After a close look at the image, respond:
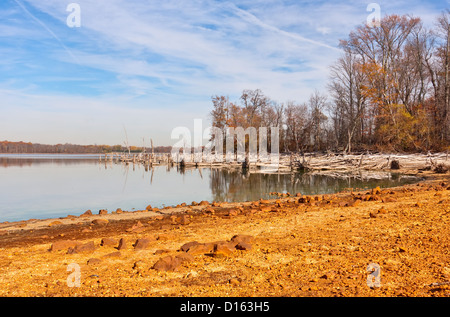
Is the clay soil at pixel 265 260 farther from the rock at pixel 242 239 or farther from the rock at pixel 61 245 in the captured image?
the rock at pixel 242 239

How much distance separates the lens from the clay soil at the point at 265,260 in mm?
3658

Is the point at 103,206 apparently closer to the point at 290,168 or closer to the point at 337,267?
the point at 337,267

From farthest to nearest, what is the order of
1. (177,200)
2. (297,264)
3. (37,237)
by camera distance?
(177,200) → (37,237) → (297,264)

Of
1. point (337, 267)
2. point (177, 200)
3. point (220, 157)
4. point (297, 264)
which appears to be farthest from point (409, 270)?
point (220, 157)

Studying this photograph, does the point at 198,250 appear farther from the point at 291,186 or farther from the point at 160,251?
the point at 291,186

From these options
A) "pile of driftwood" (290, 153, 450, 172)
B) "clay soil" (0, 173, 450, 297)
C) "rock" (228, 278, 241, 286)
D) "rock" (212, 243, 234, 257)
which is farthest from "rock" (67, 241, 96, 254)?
"pile of driftwood" (290, 153, 450, 172)

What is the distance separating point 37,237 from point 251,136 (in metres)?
46.3

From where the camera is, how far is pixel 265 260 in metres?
4.69

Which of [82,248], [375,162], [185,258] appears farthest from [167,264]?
[375,162]

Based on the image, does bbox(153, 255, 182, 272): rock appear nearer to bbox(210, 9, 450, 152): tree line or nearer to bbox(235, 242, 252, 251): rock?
bbox(235, 242, 252, 251): rock

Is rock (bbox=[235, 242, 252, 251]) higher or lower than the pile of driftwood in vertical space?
lower

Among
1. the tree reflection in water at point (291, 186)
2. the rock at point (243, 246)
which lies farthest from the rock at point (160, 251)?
the tree reflection in water at point (291, 186)

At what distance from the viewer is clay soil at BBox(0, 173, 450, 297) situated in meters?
3.66

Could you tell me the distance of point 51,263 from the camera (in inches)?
188
